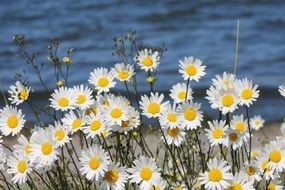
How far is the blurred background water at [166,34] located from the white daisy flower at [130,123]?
5.05 metres

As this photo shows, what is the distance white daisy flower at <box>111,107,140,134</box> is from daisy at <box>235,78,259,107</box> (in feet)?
1.39

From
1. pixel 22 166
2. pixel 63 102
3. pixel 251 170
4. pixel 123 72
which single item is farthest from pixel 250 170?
pixel 22 166

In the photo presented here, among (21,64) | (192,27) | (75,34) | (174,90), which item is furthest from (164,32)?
(174,90)

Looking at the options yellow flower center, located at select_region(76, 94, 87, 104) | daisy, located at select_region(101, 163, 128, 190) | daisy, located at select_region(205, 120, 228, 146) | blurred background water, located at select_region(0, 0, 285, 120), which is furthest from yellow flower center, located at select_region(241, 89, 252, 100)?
blurred background water, located at select_region(0, 0, 285, 120)

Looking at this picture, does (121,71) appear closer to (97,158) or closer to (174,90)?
(174,90)

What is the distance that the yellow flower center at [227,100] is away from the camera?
10.1ft

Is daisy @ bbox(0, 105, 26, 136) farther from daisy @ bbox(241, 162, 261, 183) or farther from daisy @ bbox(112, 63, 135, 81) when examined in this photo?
daisy @ bbox(241, 162, 261, 183)

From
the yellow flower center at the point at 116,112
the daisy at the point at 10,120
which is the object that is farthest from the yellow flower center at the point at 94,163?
the daisy at the point at 10,120

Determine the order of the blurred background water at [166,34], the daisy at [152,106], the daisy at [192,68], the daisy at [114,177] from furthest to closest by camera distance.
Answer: the blurred background water at [166,34] < the daisy at [192,68] < the daisy at [152,106] < the daisy at [114,177]

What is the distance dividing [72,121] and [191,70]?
550mm

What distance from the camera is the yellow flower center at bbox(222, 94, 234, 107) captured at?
3.09 m

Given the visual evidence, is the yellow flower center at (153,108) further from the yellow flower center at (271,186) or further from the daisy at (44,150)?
the yellow flower center at (271,186)

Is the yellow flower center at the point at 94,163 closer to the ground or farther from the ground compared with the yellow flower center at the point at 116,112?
closer to the ground

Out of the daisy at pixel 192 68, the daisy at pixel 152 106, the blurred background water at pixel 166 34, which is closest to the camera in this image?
the daisy at pixel 152 106
